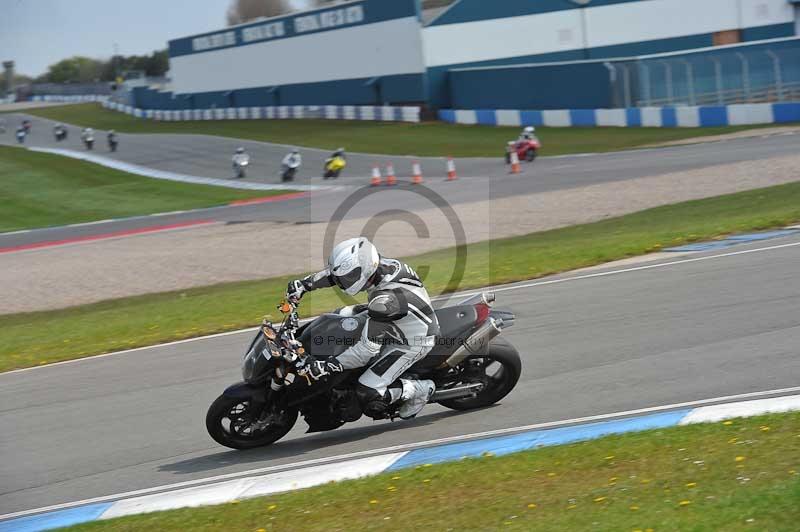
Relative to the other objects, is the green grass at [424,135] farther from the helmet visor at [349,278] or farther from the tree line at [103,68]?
the tree line at [103,68]

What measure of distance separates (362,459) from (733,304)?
205 inches

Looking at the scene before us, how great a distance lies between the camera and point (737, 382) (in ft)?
26.6

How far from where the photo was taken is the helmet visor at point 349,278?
25.6ft

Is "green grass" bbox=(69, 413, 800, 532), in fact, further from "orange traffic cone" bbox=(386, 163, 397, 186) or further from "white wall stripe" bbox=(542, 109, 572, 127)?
"white wall stripe" bbox=(542, 109, 572, 127)

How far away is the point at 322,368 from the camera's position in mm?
7988

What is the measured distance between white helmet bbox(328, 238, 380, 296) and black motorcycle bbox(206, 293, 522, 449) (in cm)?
44

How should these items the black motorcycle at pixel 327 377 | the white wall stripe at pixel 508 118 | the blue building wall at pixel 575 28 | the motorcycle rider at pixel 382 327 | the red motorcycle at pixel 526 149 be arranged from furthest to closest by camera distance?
1. the blue building wall at pixel 575 28
2. the white wall stripe at pixel 508 118
3. the red motorcycle at pixel 526 149
4. the black motorcycle at pixel 327 377
5. the motorcycle rider at pixel 382 327

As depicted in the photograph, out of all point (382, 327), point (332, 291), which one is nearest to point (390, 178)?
point (332, 291)

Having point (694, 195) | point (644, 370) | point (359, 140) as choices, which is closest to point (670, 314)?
point (644, 370)

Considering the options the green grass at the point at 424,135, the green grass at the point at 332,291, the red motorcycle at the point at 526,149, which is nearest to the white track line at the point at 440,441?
the green grass at the point at 332,291

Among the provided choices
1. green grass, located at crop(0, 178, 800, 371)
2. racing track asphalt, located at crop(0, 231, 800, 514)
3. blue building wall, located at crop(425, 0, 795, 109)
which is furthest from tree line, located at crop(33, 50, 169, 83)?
racing track asphalt, located at crop(0, 231, 800, 514)

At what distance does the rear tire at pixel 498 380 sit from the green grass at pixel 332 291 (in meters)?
5.35

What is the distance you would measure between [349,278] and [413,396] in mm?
1240

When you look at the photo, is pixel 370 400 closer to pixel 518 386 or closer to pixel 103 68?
pixel 518 386
